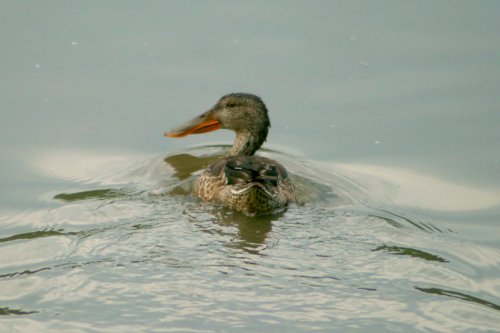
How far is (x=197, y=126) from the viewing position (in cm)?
1117

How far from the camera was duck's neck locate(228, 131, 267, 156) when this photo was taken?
11.1 m

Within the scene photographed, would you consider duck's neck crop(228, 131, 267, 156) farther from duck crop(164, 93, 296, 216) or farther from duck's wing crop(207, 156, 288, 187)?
duck's wing crop(207, 156, 288, 187)

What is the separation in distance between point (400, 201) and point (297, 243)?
5.36 ft

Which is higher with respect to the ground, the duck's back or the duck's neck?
the duck's neck

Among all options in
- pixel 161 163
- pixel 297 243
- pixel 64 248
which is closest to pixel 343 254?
pixel 297 243

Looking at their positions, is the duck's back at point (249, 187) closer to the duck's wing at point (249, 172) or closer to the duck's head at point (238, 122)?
the duck's wing at point (249, 172)

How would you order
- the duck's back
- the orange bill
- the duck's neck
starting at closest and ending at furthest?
the duck's back → the orange bill → the duck's neck

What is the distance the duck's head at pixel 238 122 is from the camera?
11.0m

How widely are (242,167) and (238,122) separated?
1498mm

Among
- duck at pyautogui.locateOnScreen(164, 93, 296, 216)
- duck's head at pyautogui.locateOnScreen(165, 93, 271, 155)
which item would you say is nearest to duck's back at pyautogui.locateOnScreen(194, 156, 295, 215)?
duck at pyautogui.locateOnScreen(164, 93, 296, 216)

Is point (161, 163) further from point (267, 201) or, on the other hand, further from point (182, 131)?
point (267, 201)

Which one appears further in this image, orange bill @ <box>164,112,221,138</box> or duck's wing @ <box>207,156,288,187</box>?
orange bill @ <box>164,112,221,138</box>

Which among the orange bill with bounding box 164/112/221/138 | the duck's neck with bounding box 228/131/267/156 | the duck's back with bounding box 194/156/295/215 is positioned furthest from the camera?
the duck's neck with bounding box 228/131/267/156

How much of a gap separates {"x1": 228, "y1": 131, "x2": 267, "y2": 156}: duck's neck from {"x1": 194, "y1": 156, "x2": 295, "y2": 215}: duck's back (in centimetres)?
84
